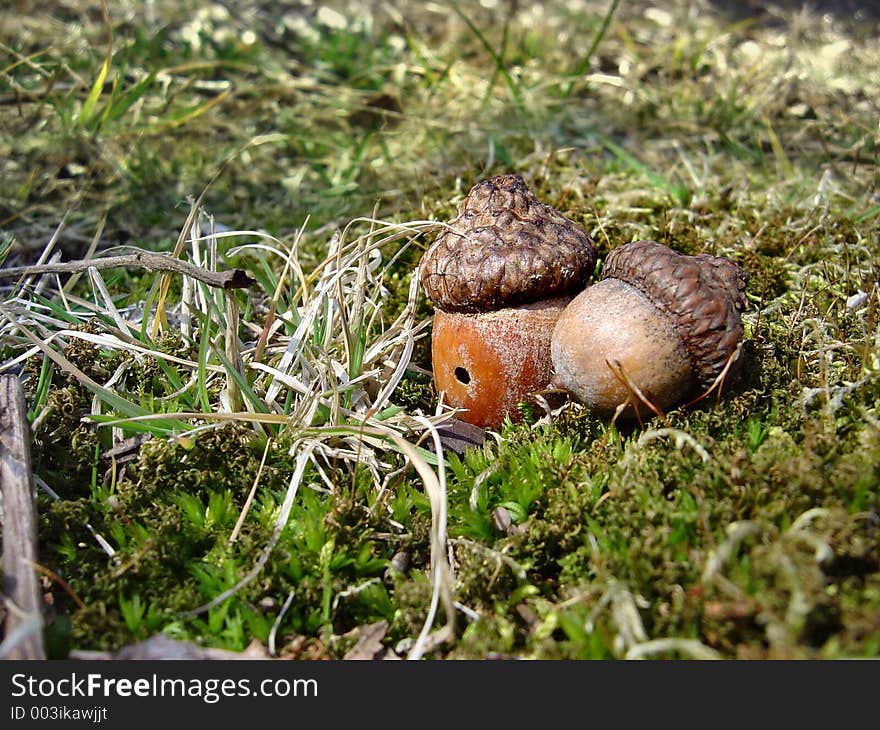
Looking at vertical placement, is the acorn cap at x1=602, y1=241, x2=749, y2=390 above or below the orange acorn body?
above

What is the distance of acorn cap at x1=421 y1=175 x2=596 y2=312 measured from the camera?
2896 millimetres

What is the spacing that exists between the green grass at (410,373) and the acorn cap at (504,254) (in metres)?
0.29

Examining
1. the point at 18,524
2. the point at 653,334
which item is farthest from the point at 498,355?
the point at 18,524

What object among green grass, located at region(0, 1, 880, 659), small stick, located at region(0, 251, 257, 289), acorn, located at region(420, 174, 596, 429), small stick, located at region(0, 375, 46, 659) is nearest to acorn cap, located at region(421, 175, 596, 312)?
acorn, located at region(420, 174, 596, 429)

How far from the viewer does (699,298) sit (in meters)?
2.66

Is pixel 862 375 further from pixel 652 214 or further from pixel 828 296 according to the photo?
pixel 652 214

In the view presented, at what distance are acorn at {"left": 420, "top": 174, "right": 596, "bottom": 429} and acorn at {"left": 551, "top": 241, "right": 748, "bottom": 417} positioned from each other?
0.45 feet

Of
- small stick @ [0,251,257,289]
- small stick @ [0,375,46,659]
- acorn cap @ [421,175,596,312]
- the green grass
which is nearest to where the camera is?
small stick @ [0,375,46,659]

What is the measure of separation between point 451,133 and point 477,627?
336cm

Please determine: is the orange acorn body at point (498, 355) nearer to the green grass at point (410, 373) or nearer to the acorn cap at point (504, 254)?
the acorn cap at point (504, 254)

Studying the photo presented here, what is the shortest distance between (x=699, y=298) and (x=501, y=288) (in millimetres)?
690

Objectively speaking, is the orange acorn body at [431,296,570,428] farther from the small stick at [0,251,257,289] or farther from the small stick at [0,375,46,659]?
the small stick at [0,375,46,659]

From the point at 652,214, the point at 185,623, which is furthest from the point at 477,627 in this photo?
the point at 652,214

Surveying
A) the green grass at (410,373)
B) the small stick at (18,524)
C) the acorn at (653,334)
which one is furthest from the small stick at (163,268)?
the acorn at (653,334)
